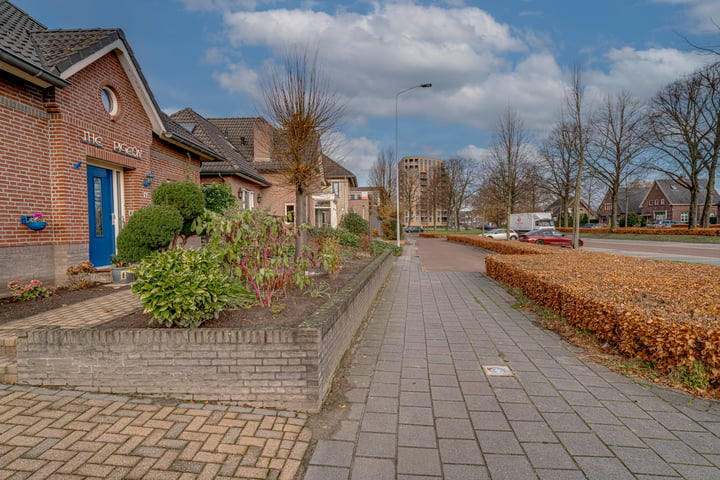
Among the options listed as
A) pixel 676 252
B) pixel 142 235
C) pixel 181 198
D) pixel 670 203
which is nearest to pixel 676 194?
pixel 670 203

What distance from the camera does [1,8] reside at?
314 inches

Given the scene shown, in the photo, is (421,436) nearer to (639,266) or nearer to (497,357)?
(497,357)

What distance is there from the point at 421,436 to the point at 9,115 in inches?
305

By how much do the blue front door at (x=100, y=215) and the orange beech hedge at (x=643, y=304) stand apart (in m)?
8.99

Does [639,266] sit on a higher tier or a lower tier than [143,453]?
higher

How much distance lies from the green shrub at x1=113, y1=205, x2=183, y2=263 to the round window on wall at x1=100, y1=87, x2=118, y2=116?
3053 mm

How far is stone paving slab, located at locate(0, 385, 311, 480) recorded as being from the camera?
2.43 meters

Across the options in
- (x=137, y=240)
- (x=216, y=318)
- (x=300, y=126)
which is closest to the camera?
(x=216, y=318)

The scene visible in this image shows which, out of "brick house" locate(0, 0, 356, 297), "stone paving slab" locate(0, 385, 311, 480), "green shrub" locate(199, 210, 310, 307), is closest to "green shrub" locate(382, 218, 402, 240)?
"brick house" locate(0, 0, 356, 297)

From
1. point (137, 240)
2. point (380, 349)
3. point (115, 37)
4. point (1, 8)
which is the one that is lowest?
point (380, 349)

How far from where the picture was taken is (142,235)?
6809mm

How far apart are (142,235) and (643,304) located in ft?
25.1

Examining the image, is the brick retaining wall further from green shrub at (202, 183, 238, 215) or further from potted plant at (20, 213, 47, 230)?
green shrub at (202, 183, 238, 215)

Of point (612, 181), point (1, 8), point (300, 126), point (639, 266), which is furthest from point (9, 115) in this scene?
point (612, 181)
